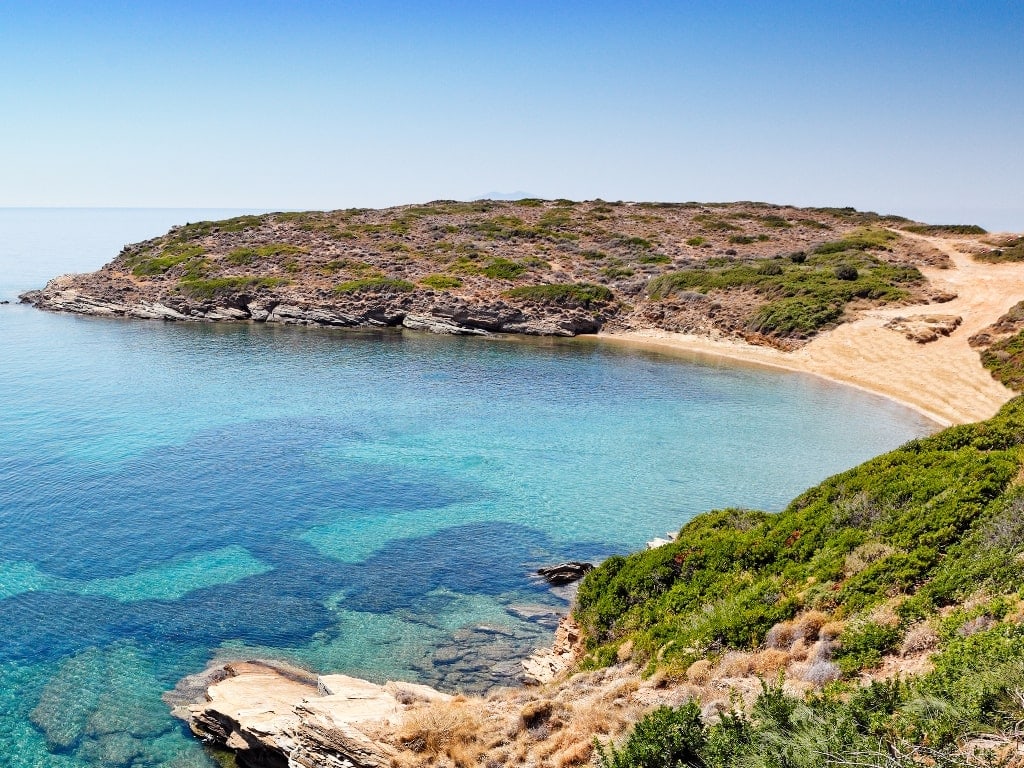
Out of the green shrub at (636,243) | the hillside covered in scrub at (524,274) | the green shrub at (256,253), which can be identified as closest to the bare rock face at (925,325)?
the hillside covered in scrub at (524,274)

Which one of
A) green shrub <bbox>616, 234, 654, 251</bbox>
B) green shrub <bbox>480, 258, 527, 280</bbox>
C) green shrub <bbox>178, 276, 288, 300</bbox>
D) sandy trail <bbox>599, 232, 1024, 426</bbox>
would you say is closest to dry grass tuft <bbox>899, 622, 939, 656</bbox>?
sandy trail <bbox>599, 232, 1024, 426</bbox>

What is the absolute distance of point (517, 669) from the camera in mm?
18828

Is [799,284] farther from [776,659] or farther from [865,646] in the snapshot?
[865,646]

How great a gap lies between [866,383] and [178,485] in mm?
46868

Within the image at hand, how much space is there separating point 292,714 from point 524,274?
71.9 m

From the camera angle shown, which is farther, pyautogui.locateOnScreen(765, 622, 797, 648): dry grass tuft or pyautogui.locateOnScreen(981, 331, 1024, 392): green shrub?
pyautogui.locateOnScreen(981, 331, 1024, 392): green shrub

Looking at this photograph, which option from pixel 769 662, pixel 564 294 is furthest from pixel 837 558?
pixel 564 294

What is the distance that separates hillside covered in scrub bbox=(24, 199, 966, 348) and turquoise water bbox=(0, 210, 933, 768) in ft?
Result: 49.8

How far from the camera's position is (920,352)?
5375 cm

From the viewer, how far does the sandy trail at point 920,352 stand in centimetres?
4542

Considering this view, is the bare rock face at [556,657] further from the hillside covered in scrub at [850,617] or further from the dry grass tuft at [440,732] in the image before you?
the dry grass tuft at [440,732]

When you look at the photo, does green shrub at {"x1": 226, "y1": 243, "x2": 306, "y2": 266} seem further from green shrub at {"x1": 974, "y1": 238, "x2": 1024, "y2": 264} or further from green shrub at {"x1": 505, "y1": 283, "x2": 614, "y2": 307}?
green shrub at {"x1": 974, "y1": 238, "x2": 1024, "y2": 264}

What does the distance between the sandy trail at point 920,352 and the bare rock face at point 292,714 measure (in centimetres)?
3955

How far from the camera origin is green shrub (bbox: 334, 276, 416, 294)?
263 ft
